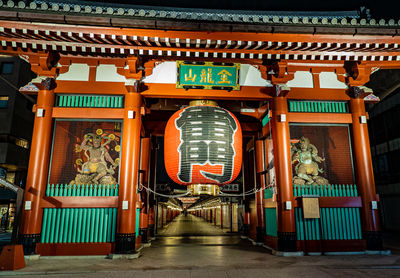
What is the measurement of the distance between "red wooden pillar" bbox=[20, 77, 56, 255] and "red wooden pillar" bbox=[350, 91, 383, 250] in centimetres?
1008

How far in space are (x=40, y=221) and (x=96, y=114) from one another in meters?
3.64

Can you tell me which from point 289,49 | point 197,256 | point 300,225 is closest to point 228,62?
point 289,49

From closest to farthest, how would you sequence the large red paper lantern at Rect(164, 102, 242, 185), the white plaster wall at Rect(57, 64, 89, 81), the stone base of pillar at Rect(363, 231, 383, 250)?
the large red paper lantern at Rect(164, 102, 242, 185) → the stone base of pillar at Rect(363, 231, 383, 250) → the white plaster wall at Rect(57, 64, 89, 81)

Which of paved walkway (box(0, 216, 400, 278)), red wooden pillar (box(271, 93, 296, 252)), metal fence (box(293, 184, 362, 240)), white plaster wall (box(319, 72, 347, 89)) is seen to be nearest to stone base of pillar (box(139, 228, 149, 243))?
paved walkway (box(0, 216, 400, 278))

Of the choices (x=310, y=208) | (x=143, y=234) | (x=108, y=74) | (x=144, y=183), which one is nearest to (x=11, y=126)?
(x=144, y=183)

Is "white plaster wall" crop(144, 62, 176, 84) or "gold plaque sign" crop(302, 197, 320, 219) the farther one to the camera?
"white plaster wall" crop(144, 62, 176, 84)

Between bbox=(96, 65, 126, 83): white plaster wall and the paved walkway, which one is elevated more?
bbox=(96, 65, 126, 83): white plaster wall

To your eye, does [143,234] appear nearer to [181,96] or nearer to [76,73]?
[181,96]

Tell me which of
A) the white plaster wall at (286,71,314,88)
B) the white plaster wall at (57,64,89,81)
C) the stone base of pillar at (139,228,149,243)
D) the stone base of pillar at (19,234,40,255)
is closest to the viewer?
the stone base of pillar at (19,234,40,255)

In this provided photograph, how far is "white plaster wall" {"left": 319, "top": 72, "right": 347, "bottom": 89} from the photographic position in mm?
9133

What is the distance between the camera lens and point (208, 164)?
263 inches

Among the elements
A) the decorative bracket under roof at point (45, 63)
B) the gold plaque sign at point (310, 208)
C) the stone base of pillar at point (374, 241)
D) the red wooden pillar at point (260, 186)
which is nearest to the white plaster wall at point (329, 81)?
the red wooden pillar at point (260, 186)

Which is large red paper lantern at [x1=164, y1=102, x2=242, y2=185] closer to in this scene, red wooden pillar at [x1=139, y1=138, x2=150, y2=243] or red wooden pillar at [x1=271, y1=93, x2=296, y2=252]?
red wooden pillar at [x1=271, y1=93, x2=296, y2=252]

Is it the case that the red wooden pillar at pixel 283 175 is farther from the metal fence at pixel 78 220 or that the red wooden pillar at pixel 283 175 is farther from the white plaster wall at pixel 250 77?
the metal fence at pixel 78 220
